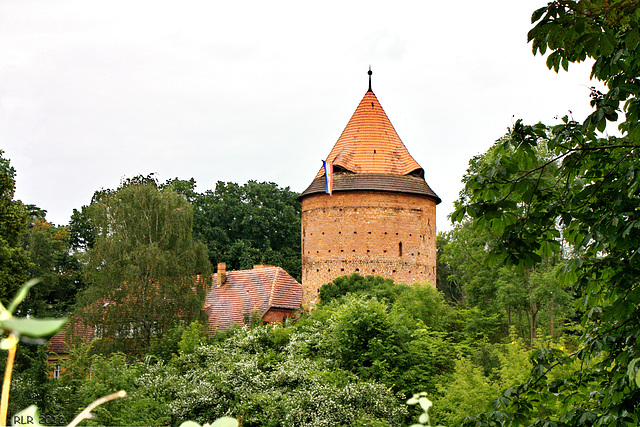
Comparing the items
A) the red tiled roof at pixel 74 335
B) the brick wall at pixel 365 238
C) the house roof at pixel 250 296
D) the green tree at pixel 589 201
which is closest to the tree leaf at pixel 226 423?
the green tree at pixel 589 201

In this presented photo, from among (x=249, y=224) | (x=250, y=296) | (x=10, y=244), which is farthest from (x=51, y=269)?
(x=10, y=244)

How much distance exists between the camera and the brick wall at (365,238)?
30062 millimetres

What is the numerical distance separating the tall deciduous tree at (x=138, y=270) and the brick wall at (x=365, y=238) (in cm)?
502

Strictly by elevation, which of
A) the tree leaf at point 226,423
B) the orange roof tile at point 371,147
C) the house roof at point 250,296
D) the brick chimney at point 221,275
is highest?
the orange roof tile at point 371,147

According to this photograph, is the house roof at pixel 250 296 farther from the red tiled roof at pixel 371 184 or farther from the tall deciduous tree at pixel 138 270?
the red tiled roof at pixel 371 184

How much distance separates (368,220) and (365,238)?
797 millimetres

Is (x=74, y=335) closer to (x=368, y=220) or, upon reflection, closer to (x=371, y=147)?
(x=368, y=220)

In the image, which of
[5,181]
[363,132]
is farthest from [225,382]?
[363,132]

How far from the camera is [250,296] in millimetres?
34375

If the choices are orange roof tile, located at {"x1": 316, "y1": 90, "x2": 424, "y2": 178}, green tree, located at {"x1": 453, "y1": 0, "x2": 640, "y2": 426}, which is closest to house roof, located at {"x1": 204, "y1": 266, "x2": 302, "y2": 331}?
orange roof tile, located at {"x1": 316, "y1": 90, "x2": 424, "y2": 178}

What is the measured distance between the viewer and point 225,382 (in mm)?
21625

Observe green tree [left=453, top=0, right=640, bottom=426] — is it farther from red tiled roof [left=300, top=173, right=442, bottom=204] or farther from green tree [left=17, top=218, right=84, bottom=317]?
green tree [left=17, top=218, right=84, bottom=317]

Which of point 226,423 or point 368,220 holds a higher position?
point 368,220

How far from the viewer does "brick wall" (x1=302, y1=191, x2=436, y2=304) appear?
3006 centimetres
